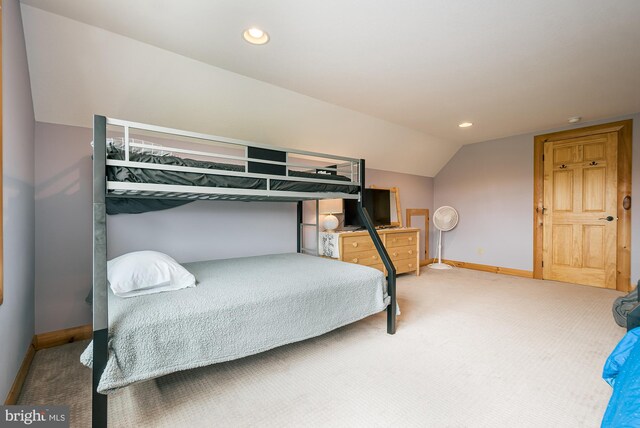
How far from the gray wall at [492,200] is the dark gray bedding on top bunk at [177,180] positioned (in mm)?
3358

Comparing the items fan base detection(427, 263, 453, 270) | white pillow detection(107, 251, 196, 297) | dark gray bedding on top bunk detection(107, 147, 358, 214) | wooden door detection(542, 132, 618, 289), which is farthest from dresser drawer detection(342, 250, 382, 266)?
wooden door detection(542, 132, 618, 289)

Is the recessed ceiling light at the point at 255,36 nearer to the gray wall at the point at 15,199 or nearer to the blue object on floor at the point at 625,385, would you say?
the gray wall at the point at 15,199

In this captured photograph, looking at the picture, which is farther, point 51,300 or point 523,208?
point 523,208

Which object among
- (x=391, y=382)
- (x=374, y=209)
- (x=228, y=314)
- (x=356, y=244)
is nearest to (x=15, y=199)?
(x=228, y=314)

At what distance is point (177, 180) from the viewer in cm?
175

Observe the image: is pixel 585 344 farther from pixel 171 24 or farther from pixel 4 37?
pixel 4 37

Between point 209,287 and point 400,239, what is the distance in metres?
3.10

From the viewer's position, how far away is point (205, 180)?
185 cm

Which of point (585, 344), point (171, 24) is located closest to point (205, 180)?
point (171, 24)

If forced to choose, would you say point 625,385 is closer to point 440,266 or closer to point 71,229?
point 71,229

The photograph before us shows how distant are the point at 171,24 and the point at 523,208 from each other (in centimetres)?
507

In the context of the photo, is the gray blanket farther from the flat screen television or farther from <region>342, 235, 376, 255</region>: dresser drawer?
the flat screen television

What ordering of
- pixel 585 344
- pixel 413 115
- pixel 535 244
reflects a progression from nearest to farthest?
pixel 585 344
pixel 413 115
pixel 535 244

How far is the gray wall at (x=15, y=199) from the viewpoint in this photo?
142 cm
